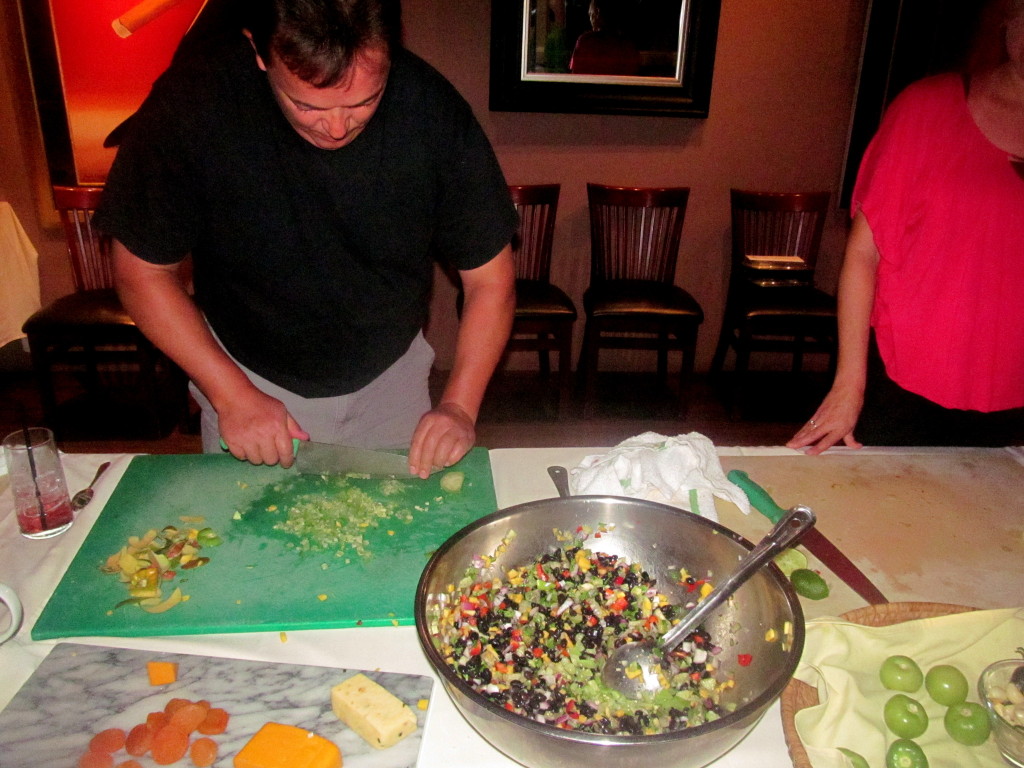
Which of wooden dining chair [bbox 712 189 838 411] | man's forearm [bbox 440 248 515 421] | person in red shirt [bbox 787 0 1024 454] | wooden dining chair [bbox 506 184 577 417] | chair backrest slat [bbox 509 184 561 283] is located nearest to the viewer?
person in red shirt [bbox 787 0 1024 454]

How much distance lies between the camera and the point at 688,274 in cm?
420

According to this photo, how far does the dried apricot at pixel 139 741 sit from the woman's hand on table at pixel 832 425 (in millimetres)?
1252

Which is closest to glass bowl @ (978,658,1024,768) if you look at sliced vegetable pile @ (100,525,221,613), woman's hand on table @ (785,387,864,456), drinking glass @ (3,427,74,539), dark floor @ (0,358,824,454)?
woman's hand on table @ (785,387,864,456)

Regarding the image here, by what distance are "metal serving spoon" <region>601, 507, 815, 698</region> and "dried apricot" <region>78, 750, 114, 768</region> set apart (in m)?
0.57

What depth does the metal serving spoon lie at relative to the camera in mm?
878

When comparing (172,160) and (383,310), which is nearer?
(172,160)

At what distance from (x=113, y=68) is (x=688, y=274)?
3163mm

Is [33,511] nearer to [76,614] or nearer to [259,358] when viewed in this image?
[76,614]

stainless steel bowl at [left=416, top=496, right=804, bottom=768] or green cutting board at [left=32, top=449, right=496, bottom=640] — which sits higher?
stainless steel bowl at [left=416, top=496, right=804, bottom=768]

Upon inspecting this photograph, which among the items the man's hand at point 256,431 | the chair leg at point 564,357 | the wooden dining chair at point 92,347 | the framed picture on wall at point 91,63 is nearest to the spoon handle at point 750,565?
the man's hand at point 256,431

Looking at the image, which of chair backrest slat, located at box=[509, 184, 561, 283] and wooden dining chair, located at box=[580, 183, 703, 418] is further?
chair backrest slat, located at box=[509, 184, 561, 283]

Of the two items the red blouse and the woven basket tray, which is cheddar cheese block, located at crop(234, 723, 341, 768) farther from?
the red blouse

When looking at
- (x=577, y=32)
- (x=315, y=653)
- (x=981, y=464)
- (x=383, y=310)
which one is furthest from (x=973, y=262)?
(x=577, y=32)

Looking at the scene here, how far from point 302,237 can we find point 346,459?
43 centimetres
